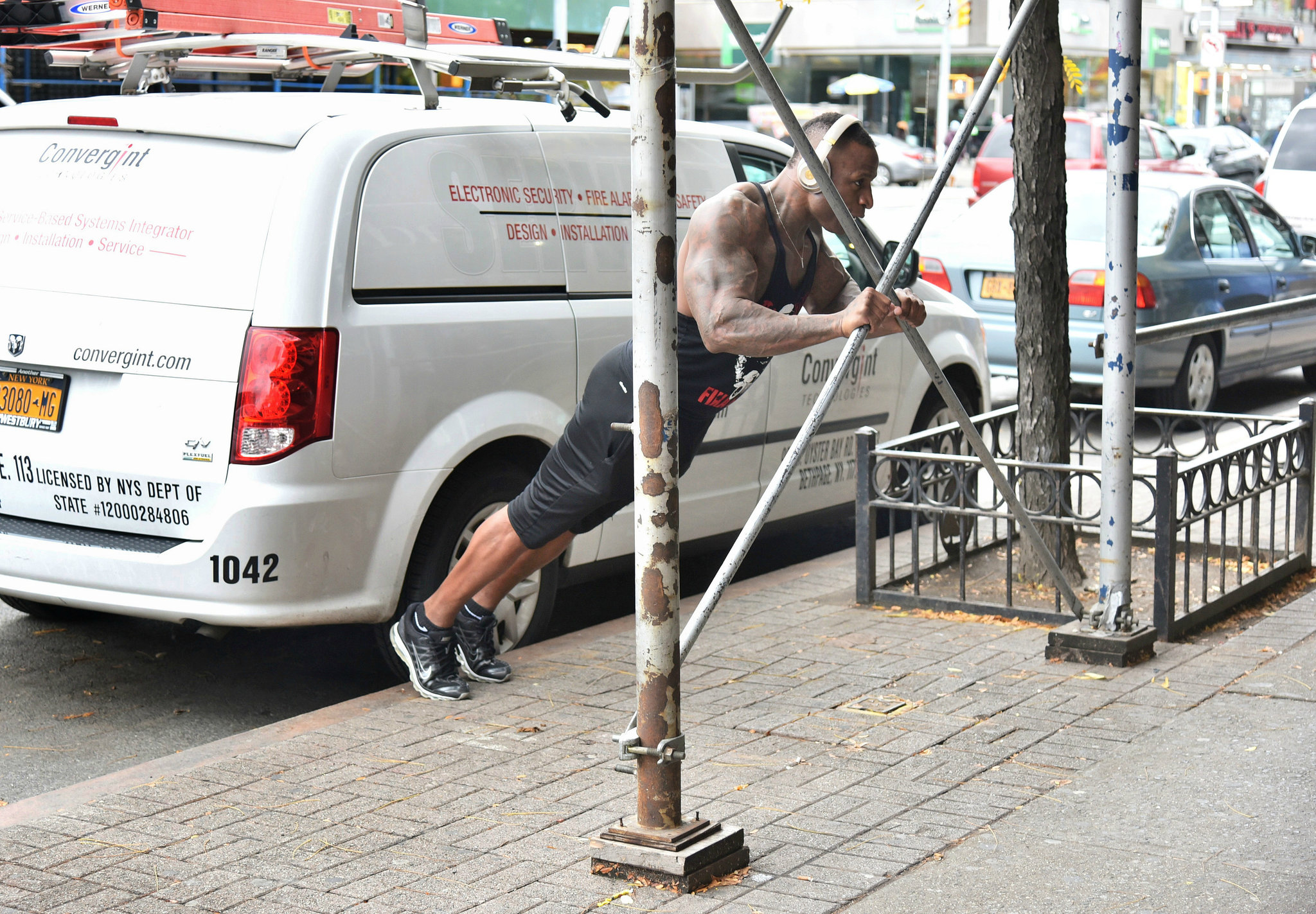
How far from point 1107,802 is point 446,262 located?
2.74m

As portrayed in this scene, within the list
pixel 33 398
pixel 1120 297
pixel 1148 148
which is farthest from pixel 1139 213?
pixel 1148 148

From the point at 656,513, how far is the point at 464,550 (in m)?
1.95

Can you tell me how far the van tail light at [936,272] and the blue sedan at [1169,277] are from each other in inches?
0.4

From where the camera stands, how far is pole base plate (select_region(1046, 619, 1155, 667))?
18.4ft

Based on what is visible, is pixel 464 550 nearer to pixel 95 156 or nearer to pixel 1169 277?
pixel 95 156

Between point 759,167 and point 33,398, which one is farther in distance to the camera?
point 759,167

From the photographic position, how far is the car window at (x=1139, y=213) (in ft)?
38.3

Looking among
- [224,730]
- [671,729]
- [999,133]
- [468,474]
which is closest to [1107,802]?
[671,729]

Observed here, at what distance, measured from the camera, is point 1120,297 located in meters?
5.64

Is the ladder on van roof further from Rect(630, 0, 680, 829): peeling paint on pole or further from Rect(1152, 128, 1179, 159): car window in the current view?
Rect(1152, 128, 1179, 159): car window

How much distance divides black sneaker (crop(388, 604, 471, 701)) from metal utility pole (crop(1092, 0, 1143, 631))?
2.24 metres

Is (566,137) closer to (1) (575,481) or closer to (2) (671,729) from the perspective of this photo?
(1) (575,481)

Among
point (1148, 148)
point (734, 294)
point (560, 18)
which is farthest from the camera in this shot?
point (1148, 148)

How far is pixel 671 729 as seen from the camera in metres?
3.90
